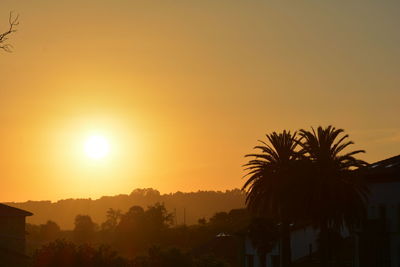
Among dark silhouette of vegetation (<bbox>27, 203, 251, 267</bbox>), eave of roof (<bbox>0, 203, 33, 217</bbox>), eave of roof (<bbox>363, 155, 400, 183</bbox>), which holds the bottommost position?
dark silhouette of vegetation (<bbox>27, 203, 251, 267</bbox>)

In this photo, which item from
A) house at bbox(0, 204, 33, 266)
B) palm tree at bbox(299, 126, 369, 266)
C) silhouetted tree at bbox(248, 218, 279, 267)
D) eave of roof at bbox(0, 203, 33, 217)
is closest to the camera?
palm tree at bbox(299, 126, 369, 266)

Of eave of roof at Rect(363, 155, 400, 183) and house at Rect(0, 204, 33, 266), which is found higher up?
eave of roof at Rect(363, 155, 400, 183)

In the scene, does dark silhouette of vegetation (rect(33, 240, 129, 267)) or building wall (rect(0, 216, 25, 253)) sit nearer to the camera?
dark silhouette of vegetation (rect(33, 240, 129, 267))

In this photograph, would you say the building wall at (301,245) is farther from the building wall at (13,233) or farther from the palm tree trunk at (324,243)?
the building wall at (13,233)

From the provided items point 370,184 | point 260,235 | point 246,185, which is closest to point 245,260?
point 260,235

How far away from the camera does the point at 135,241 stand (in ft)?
601

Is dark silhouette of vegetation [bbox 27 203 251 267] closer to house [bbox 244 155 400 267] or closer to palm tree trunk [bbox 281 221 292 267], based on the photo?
palm tree trunk [bbox 281 221 292 267]

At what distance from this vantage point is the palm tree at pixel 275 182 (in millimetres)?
78062

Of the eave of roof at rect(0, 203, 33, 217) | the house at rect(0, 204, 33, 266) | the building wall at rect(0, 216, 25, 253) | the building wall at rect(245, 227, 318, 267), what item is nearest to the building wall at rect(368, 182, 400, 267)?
the building wall at rect(245, 227, 318, 267)

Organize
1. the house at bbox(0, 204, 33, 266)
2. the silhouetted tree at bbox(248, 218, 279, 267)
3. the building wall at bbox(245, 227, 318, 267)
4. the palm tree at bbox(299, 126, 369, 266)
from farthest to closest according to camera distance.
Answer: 1. the house at bbox(0, 204, 33, 266)
2. the building wall at bbox(245, 227, 318, 267)
3. the silhouetted tree at bbox(248, 218, 279, 267)
4. the palm tree at bbox(299, 126, 369, 266)

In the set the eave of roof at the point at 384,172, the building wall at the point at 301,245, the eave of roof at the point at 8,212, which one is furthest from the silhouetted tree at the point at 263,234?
the eave of roof at the point at 8,212

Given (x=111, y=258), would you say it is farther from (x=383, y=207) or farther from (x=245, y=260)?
(x=245, y=260)

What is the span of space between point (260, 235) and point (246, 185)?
9597 millimetres

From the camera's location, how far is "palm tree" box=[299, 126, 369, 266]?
6975cm
